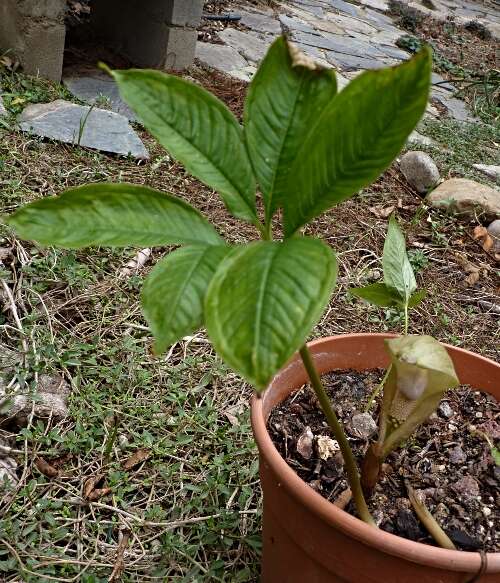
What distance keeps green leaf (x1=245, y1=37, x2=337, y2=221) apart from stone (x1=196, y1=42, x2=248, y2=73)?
3.41m

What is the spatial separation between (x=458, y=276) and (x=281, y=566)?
5.55ft

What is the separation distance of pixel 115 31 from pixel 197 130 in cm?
347

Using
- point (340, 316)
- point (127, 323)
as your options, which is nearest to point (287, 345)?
point (127, 323)

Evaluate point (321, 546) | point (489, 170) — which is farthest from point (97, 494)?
point (489, 170)

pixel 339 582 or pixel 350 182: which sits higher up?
pixel 350 182

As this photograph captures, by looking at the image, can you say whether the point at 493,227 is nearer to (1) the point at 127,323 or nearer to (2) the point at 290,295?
(1) the point at 127,323

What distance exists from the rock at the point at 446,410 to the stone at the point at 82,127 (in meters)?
1.78

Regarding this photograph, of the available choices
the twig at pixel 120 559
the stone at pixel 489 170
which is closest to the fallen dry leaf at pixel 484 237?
the stone at pixel 489 170

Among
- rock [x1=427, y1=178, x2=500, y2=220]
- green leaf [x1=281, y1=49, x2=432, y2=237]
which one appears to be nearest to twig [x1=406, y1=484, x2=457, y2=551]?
green leaf [x1=281, y1=49, x2=432, y2=237]

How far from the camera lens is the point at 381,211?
9.75 ft

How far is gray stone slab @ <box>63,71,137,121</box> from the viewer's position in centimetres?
322

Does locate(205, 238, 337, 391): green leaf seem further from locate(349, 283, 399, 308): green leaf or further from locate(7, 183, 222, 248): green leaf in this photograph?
locate(349, 283, 399, 308): green leaf

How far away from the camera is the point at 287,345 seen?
0.63 m

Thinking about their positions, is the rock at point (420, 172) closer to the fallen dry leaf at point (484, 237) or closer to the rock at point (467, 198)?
the rock at point (467, 198)
